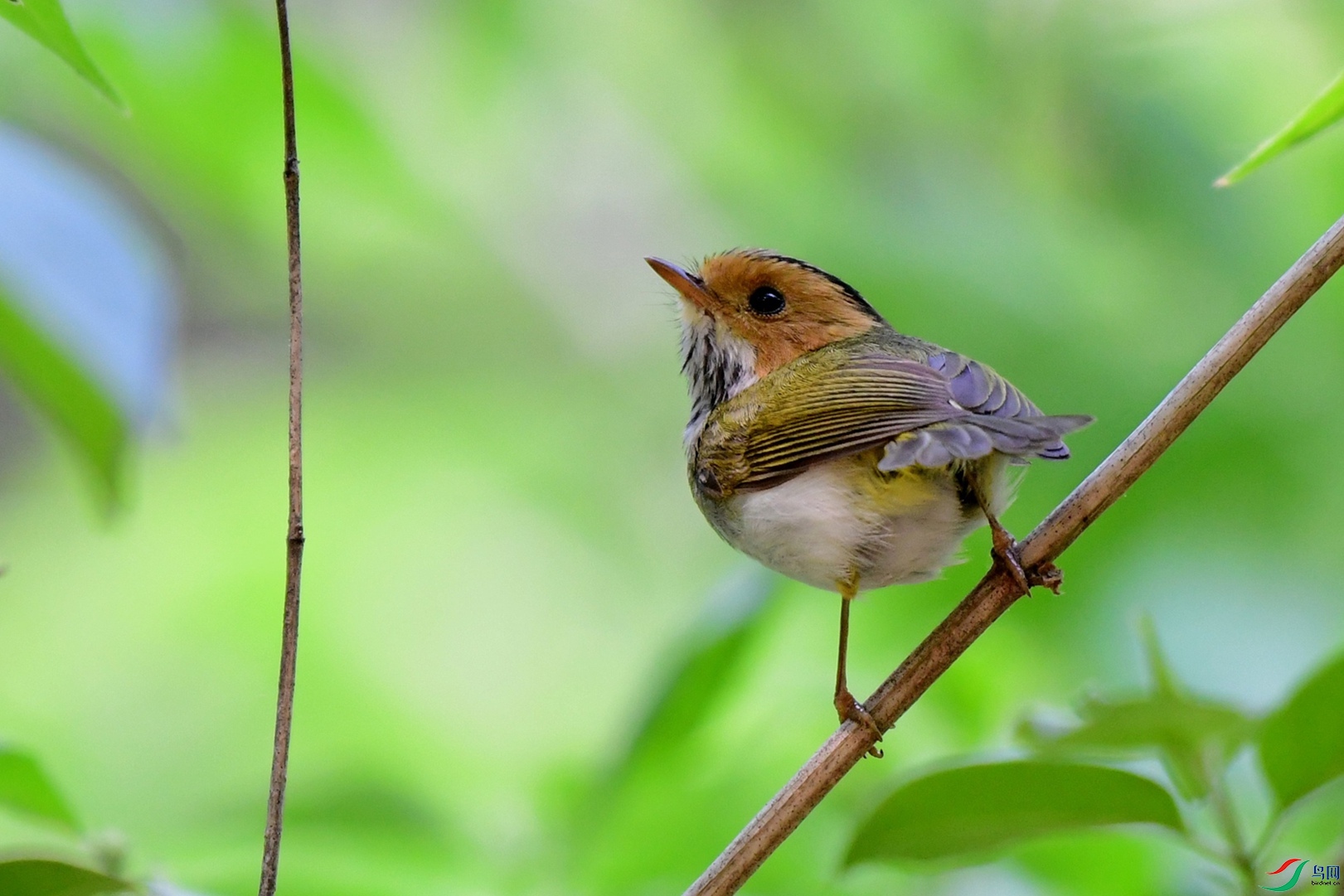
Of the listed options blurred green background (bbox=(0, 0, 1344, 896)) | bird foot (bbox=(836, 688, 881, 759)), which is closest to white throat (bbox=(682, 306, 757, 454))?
blurred green background (bbox=(0, 0, 1344, 896))

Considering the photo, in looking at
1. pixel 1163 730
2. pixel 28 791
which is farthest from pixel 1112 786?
pixel 28 791

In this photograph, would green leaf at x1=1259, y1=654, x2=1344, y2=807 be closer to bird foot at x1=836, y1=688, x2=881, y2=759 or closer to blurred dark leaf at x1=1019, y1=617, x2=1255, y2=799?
blurred dark leaf at x1=1019, y1=617, x2=1255, y2=799

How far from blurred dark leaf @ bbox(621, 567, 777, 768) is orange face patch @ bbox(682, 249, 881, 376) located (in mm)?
1077

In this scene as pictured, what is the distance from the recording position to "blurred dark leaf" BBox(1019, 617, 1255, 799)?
133cm

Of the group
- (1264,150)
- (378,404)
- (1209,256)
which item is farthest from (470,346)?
(1264,150)

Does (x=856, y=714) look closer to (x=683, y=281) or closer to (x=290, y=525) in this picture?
(x=290, y=525)

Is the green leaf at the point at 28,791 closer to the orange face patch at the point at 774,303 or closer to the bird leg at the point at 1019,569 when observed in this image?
the bird leg at the point at 1019,569

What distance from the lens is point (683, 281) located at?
2.87 metres

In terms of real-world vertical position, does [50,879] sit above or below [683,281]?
below

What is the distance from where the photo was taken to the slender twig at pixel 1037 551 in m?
1.48

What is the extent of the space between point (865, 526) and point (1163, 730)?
0.83m

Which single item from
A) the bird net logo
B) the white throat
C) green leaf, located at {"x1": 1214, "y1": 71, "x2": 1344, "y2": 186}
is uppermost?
the white throat

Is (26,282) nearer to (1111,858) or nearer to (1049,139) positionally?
(1111,858)

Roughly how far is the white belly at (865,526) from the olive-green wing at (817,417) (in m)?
0.07
